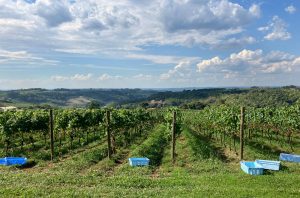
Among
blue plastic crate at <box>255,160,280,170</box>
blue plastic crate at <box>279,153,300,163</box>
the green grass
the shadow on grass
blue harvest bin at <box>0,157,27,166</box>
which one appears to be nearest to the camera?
A: the green grass

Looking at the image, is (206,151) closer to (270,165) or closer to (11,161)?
(270,165)

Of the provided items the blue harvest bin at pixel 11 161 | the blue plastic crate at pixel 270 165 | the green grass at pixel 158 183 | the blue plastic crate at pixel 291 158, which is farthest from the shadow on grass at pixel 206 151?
the blue harvest bin at pixel 11 161

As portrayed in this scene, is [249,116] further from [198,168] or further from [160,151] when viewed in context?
[198,168]

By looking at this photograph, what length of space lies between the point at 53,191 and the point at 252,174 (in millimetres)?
10611

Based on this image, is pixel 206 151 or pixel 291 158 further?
pixel 206 151

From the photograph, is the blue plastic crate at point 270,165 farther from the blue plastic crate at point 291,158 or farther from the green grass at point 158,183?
the blue plastic crate at point 291,158

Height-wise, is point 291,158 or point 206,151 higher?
point 291,158

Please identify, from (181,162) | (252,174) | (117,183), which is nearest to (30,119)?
(181,162)

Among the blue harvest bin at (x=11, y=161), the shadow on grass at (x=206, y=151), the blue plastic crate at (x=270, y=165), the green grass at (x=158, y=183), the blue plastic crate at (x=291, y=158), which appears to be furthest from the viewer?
the shadow on grass at (x=206, y=151)

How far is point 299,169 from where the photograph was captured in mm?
20906

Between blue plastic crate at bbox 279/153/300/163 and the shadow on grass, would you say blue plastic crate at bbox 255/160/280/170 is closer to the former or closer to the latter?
the shadow on grass

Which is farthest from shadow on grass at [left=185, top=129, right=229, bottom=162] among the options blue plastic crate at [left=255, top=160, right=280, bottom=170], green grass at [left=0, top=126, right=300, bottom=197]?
blue plastic crate at [left=255, top=160, right=280, bottom=170]

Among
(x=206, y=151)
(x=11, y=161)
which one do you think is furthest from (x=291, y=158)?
(x=11, y=161)

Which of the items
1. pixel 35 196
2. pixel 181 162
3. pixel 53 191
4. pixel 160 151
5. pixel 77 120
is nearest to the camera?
pixel 35 196
